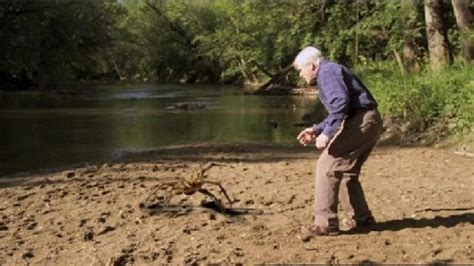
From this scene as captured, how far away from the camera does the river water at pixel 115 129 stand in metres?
15.1

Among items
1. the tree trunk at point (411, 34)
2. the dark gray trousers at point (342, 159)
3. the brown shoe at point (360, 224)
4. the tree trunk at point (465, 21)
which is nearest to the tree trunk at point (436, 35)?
the tree trunk at point (465, 21)

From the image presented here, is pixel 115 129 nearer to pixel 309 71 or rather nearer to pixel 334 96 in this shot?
pixel 309 71

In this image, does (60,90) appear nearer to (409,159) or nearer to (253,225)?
(409,159)

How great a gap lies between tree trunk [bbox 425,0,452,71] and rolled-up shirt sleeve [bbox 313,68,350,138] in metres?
11.8

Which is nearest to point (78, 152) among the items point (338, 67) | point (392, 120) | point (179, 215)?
point (392, 120)

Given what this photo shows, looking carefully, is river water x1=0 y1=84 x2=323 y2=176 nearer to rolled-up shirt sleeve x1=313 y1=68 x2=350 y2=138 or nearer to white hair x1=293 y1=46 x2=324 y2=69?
white hair x1=293 y1=46 x2=324 y2=69

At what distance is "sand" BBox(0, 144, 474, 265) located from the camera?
559 cm

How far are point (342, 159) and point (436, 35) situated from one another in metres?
12.2

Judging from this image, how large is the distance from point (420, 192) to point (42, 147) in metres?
11.3

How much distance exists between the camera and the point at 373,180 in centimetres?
903

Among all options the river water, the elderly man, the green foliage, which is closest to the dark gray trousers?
the elderly man

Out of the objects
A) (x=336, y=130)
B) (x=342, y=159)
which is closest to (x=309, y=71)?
(x=336, y=130)

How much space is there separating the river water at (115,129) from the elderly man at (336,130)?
829 cm

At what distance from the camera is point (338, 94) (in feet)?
18.1
